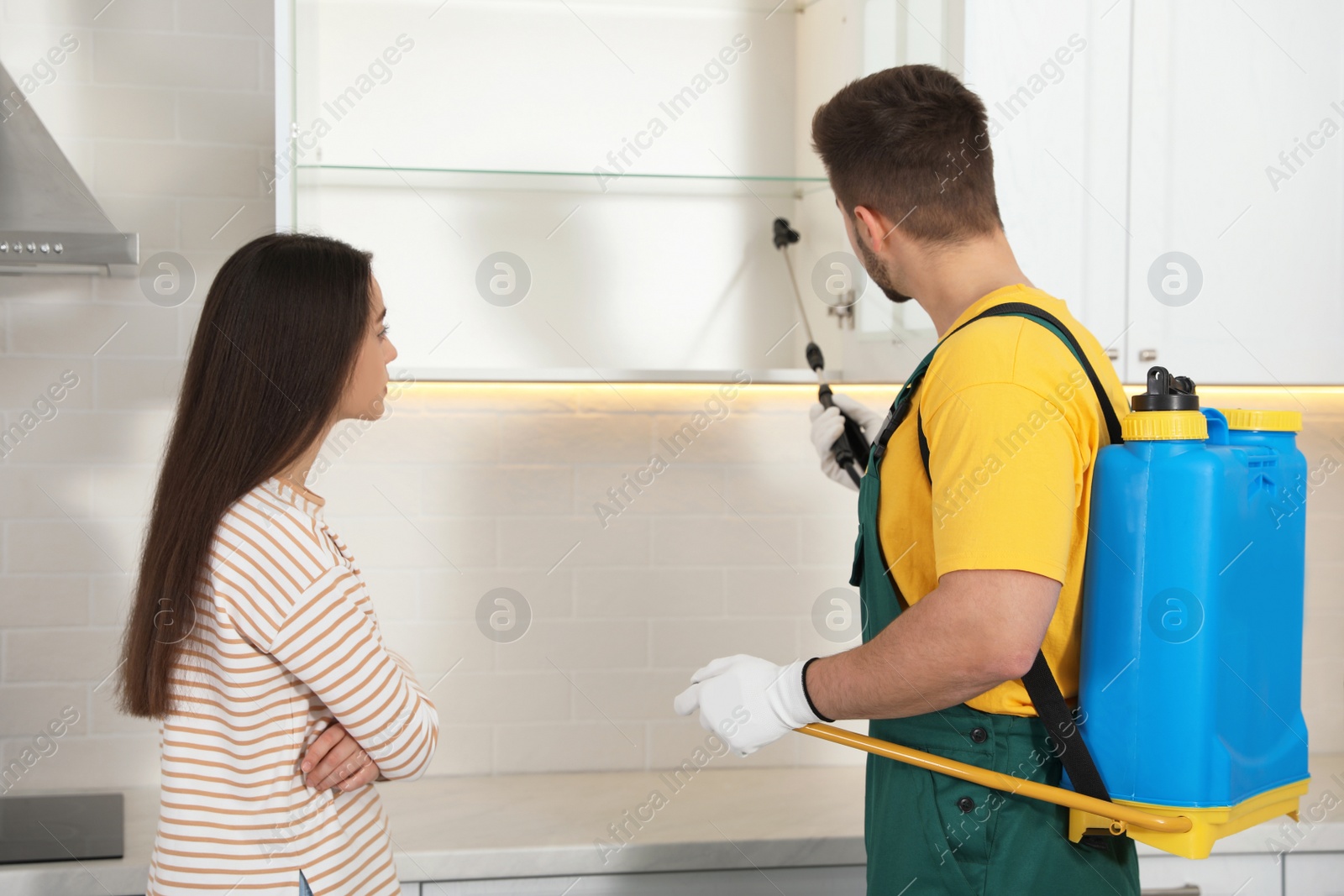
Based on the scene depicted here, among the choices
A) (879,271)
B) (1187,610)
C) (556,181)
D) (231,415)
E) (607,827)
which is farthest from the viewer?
(556,181)

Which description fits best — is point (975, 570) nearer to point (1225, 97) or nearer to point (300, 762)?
point (300, 762)

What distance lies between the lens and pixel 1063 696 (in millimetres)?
877

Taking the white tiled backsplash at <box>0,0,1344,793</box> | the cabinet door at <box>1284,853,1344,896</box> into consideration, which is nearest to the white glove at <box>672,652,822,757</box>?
the white tiled backsplash at <box>0,0,1344,793</box>

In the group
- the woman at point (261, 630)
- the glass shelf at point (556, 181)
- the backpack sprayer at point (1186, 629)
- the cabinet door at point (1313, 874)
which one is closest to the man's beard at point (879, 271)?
the backpack sprayer at point (1186, 629)

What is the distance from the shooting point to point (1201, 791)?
810mm

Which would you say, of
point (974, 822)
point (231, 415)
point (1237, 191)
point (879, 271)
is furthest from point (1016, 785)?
point (1237, 191)

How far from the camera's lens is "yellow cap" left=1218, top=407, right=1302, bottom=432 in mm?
890

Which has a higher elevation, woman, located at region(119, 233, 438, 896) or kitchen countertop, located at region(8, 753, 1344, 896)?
woman, located at region(119, 233, 438, 896)

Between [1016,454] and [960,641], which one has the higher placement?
[1016,454]

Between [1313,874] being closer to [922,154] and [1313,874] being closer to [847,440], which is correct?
[847,440]

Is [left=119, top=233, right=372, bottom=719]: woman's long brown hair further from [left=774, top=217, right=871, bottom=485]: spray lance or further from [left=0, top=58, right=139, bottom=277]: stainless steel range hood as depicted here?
[left=774, top=217, right=871, bottom=485]: spray lance

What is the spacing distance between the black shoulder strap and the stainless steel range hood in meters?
1.07

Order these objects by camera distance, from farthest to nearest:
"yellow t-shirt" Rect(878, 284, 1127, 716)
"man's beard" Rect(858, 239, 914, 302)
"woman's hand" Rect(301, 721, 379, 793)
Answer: "man's beard" Rect(858, 239, 914, 302) → "woman's hand" Rect(301, 721, 379, 793) → "yellow t-shirt" Rect(878, 284, 1127, 716)

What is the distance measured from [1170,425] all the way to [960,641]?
0.24 meters
